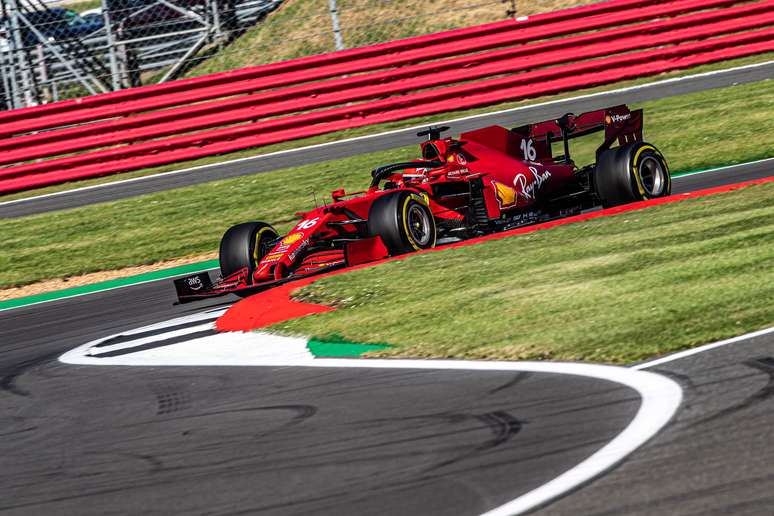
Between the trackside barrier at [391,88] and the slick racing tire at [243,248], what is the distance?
7336 mm

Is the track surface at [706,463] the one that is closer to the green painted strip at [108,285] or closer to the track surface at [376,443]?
the track surface at [376,443]

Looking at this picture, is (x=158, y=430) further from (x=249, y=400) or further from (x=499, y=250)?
(x=499, y=250)

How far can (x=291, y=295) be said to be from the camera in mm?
9047

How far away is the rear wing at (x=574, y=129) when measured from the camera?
11.4 metres

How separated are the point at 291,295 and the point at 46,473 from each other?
159 inches

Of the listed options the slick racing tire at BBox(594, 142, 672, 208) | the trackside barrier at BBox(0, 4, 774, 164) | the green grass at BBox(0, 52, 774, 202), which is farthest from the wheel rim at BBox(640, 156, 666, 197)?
the trackside barrier at BBox(0, 4, 774, 164)

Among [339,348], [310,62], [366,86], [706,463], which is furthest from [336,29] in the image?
[706,463]

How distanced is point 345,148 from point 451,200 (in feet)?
21.6

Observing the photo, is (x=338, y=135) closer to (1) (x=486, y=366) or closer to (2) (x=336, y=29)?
(2) (x=336, y=29)

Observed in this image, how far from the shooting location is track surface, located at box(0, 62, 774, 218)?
1631 cm

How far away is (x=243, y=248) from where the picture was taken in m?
10.2

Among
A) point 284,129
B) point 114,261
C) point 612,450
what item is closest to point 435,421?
point 612,450

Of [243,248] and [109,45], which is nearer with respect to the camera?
[243,248]

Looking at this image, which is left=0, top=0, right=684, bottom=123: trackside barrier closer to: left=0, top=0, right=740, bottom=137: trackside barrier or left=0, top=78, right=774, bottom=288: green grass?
left=0, top=0, right=740, bottom=137: trackside barrier
